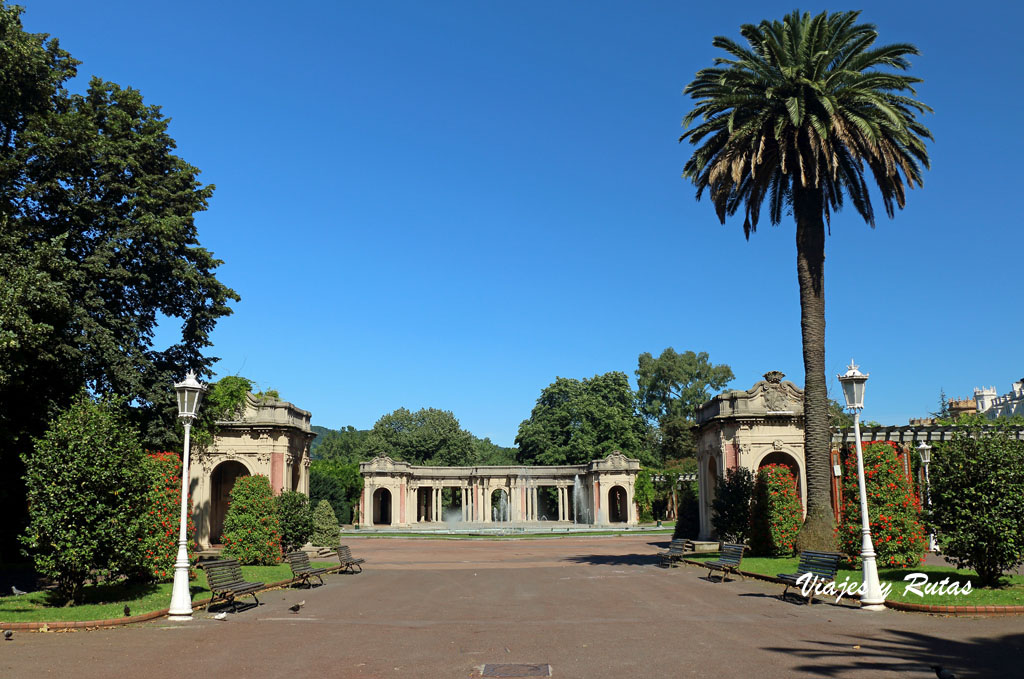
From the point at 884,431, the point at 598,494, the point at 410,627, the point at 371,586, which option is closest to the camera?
the point at 410,627

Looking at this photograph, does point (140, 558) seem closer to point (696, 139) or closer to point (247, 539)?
point (247, 539)

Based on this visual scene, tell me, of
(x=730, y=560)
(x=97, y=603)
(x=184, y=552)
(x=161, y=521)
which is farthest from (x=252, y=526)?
(x=730, y=560)

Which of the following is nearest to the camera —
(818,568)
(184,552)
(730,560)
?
(184,552)

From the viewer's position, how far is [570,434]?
3433 inches

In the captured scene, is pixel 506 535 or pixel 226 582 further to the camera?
pixel 506 535

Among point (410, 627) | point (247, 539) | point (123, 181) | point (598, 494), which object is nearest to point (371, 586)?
point (247, 539)

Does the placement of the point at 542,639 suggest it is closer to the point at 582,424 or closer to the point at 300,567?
the point at 300,567

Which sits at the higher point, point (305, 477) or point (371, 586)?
point (305, 477)

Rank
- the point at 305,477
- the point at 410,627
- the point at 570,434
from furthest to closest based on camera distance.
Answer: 1. the point at 570,434
2. the point at 305,477
3. the point at 410,627

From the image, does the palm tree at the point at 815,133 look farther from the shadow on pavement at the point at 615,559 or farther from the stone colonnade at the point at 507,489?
the stone colonnade at the point at 507,489

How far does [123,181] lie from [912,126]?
26549mm

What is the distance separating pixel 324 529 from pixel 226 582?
17.7 meters

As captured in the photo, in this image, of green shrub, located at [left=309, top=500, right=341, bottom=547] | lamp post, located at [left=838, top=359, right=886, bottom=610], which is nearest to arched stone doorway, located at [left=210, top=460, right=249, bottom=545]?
green shrub, located at [left=309, top=500, right=341, bottom=547]

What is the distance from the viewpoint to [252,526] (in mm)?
27312
